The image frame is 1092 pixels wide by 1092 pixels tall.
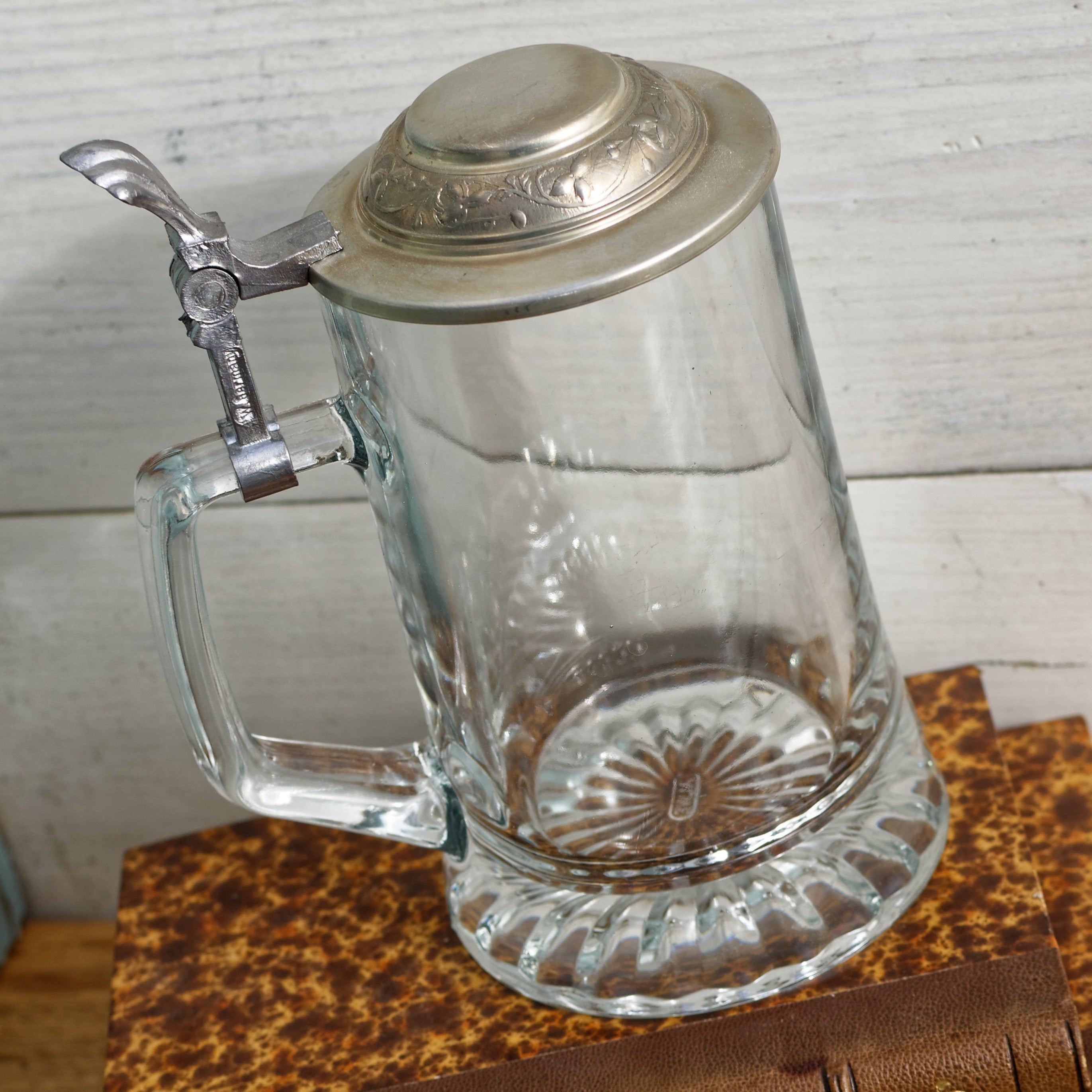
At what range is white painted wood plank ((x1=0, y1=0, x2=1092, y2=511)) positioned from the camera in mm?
436

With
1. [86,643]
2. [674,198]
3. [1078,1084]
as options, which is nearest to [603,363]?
[674,198]

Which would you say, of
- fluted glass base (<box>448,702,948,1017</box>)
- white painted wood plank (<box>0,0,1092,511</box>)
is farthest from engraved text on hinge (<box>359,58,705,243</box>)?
fluted glass base (<box>448,702,948,1017</box>)

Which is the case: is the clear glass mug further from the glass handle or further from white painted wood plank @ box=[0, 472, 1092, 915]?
white painted wood plank @ box=[0, 472, 1092, 915]

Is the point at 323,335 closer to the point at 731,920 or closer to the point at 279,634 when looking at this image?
the point at 279,634

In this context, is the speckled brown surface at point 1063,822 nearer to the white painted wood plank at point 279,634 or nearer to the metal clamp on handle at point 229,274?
the white painted wood plank at point 279,634

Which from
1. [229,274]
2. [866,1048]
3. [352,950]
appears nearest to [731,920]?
[866,1048]

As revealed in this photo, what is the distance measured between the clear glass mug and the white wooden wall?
0.10 meters

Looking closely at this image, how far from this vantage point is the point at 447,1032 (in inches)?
17.6

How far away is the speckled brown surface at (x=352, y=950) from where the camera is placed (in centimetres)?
43

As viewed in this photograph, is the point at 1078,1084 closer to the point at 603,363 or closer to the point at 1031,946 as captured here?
the point at 1031,946

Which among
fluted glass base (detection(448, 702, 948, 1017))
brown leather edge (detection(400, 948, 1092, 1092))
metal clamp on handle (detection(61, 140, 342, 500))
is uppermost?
metal clamp on handle (detection(61, 140, 342, 500))

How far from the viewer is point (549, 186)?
0.33 metres

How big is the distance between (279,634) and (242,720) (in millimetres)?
187

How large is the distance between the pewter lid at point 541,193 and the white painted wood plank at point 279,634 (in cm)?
23
